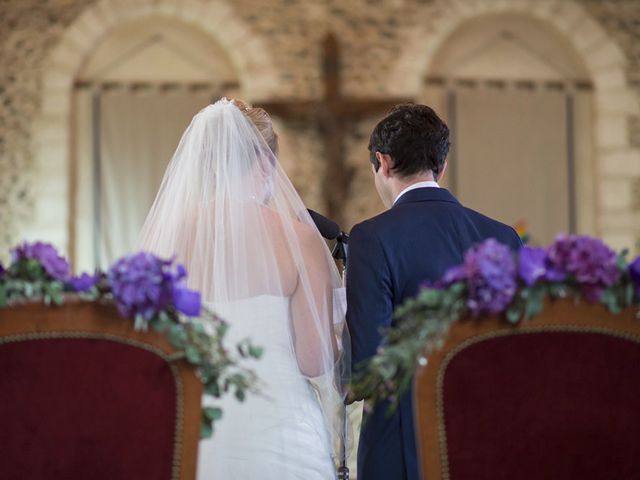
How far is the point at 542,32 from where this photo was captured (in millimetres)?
8203

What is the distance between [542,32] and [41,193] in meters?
4.06

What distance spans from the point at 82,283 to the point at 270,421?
902 mm

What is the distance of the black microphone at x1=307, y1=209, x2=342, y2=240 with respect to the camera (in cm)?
293

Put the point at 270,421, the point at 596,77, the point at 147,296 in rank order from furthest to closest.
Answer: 1. the point at 596,77
2. the point at 270,421
3. the point at 147,296

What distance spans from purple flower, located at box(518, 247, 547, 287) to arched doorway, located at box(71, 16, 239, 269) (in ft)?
19.6

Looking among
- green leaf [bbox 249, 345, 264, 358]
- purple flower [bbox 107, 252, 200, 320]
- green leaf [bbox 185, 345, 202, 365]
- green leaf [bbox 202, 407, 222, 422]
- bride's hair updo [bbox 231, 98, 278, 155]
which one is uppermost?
bride's hair updo [bbox 231, 98, 278, 155]

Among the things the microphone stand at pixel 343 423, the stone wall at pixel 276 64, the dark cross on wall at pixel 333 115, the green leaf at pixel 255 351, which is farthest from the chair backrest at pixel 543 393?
the stone wall at pixel 276 64

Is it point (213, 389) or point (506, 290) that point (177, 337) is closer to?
point (213, 389)

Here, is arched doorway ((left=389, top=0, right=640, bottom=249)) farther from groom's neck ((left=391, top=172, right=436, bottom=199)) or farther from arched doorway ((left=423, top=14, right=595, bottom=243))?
groom's neck ((left=391, top=172, right=436, bottom=199))

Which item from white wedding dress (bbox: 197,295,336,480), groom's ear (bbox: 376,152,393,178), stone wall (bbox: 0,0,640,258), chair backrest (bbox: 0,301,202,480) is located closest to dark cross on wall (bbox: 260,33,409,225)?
stone wall (bbox: 0,0,640,258)

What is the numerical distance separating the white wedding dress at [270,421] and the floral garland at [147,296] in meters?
0.66

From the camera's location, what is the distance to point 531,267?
1.89 m

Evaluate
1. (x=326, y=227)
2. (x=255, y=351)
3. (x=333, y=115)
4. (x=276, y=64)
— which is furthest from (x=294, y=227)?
(x=276, y=64)

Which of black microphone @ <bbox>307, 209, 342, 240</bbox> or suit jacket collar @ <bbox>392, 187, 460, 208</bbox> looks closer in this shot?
suit jacket collar @ <bbox>392, 187, 460, 208</bbox>
